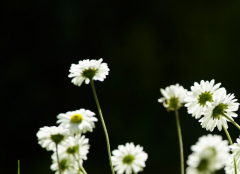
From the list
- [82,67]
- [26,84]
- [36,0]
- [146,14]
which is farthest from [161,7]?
[82,67]

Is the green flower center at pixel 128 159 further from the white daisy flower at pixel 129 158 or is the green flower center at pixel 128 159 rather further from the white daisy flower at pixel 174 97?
the white daisy flower at pixel 174 97

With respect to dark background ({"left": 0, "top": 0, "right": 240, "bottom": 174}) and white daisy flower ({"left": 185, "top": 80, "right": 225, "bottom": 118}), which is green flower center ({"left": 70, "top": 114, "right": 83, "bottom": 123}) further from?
dark background ({"left": 0, "top": 0, "right": 240, "bottom": 174})

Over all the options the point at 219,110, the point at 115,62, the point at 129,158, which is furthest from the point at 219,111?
the point at 115,62

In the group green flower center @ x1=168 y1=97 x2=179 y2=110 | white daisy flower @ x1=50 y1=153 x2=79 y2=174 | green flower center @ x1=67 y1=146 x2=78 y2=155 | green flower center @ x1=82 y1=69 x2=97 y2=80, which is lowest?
white daisy flower @ x1=50 y1=153 x2=79 y2=174

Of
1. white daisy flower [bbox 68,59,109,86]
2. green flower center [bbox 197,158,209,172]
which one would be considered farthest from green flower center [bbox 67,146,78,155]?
green flower center [bbox 197,158,209,172]

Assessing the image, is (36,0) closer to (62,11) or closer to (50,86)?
(62,11)

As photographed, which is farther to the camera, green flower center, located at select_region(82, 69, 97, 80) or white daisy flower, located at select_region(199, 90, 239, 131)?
green flower center, located at select_region(82, 69, 97, 80)
